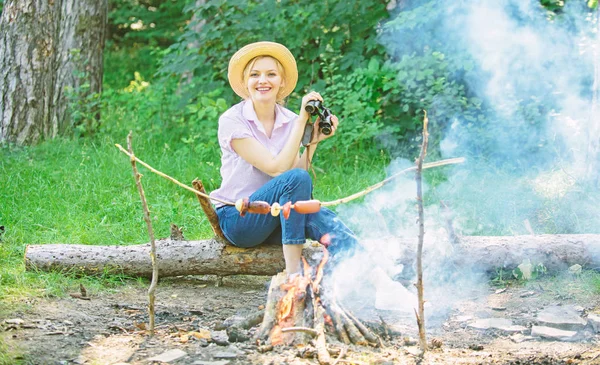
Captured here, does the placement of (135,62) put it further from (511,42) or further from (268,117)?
(268,117)

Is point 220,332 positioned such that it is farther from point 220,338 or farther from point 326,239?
point 326,239

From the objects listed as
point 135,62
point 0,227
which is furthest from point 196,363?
point 135,62

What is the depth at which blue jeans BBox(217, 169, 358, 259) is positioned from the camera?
394 centimetres

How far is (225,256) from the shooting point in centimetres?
442

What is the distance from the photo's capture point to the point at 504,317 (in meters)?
4.05

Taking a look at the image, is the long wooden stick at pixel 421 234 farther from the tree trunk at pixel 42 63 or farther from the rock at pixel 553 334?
the tree trunk at pixel 42 63

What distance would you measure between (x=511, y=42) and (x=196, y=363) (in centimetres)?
537

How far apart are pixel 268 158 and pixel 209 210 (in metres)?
0.46

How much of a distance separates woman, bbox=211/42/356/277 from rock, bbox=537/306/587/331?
113cm

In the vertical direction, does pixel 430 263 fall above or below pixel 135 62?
below

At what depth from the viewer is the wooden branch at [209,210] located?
393 centimetres

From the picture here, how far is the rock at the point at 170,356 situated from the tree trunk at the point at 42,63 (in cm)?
539

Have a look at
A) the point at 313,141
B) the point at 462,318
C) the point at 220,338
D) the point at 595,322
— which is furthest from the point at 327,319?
the point at 595,322

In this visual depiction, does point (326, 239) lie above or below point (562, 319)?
above
